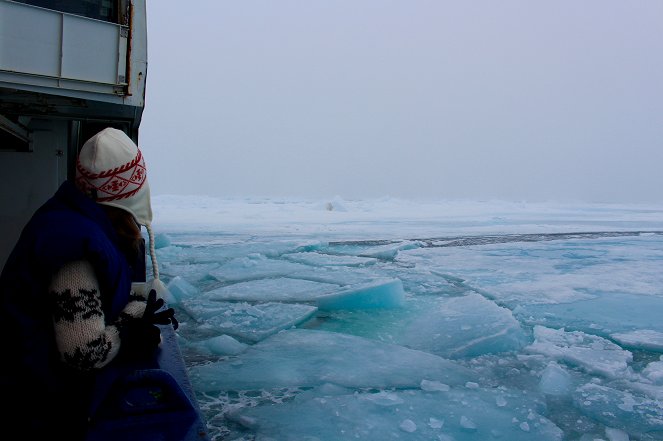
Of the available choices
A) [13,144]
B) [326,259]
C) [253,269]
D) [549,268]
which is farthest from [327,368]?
[549,268]

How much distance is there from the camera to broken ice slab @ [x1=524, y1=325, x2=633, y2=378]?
255 cm

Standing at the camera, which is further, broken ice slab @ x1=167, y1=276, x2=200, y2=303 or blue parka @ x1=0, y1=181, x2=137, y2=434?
broken ice slab @ x1=167, y1=276, x2=200, y2=303

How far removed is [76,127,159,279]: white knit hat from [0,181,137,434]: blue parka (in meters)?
0.06

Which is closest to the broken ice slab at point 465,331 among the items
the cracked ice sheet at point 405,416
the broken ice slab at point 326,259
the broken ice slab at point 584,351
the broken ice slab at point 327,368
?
the broken ice slab at point 584,351

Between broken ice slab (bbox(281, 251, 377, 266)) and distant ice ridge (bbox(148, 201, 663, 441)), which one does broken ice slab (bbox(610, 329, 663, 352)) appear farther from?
broken ice slab (bbox(281, 251, 377, 266))

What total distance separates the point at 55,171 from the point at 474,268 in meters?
4.65

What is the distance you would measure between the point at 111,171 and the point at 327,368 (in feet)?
5.48

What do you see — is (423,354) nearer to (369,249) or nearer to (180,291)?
(180,291)

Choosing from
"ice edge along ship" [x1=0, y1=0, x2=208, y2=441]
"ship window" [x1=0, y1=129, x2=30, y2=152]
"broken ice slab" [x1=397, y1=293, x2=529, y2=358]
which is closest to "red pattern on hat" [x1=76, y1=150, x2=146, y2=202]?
"ice edge along ship" [x1=0, y1=0, x2=208, y2=441]

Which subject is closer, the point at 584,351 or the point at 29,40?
the point at 29,40

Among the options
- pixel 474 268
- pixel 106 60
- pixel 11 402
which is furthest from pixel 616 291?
pixel 11 402

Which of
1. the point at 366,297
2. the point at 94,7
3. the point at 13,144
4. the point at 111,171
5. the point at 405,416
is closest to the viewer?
the point at 111,171

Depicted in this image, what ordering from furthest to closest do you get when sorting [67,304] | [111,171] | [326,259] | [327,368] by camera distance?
[326,259] < [327,368] < [111,171] < [67,304]

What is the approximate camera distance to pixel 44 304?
39.7 inches
